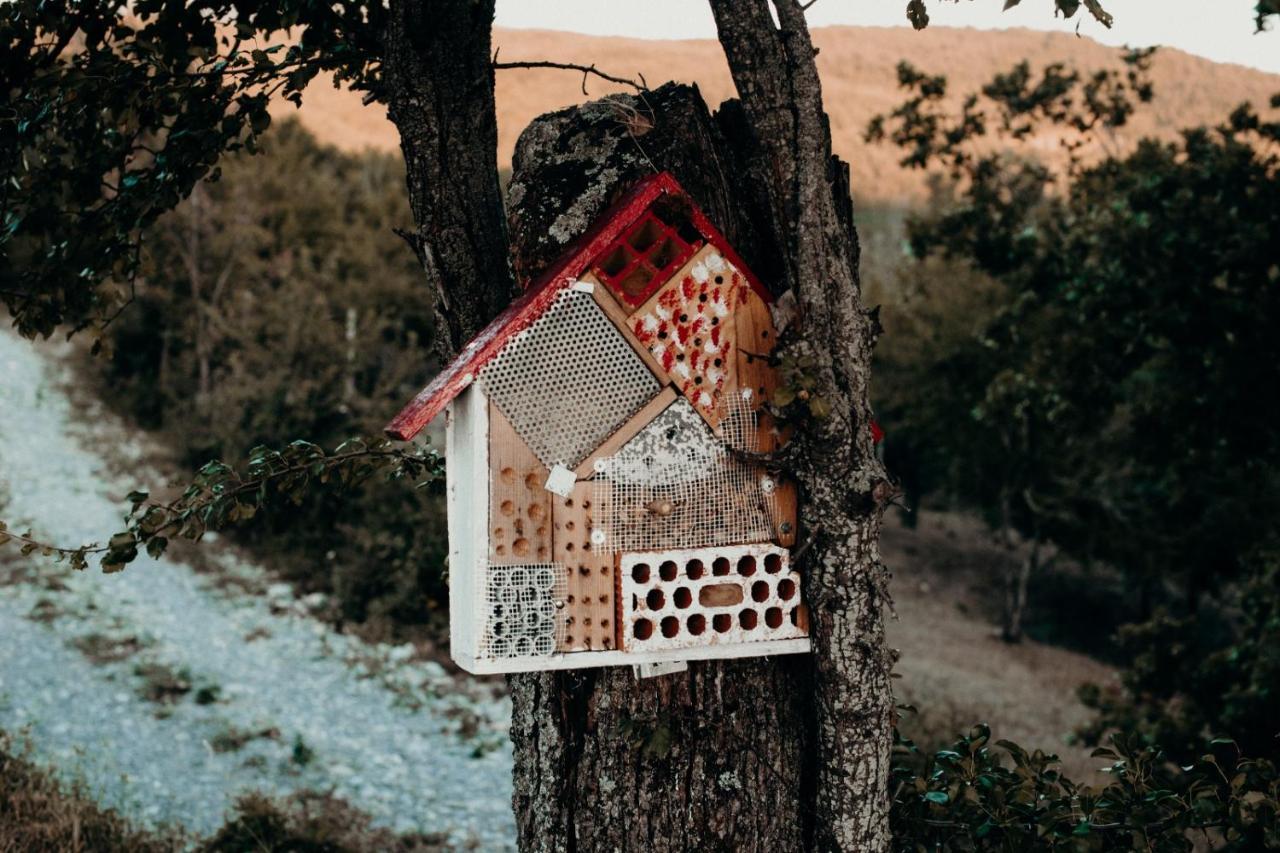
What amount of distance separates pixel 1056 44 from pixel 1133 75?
93.5 meters

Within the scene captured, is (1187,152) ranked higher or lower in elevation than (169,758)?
higher

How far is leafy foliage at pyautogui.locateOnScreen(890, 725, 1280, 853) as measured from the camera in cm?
333

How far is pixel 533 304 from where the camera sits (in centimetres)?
282

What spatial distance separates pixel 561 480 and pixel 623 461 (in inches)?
7.1

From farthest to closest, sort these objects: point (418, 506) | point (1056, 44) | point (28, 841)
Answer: point (1056, 44), point (418, 506), point (28, 841)

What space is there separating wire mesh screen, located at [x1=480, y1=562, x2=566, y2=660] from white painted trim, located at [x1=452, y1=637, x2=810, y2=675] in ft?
0.07

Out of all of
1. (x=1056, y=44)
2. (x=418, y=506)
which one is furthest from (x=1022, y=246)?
(x=1056, y=44)

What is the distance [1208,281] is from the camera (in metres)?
9.95

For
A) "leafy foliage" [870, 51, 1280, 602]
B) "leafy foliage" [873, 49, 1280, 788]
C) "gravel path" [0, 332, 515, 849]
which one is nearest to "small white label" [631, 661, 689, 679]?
"gravel path" [0, 332, 515, 849]

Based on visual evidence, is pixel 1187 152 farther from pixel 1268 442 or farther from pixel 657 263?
pixel 657 263

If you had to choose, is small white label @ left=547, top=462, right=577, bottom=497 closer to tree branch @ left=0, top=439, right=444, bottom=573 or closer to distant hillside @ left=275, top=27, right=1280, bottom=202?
tree branch @ left=0, top=439, right=444, bottom=573

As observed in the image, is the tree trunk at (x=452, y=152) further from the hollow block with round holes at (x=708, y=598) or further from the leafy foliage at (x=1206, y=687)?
the leafy foliage at (x=1206, y=687)

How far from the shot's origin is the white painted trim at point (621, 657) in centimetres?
280

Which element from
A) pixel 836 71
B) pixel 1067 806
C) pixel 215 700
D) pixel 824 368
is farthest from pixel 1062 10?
pixel 836 71
